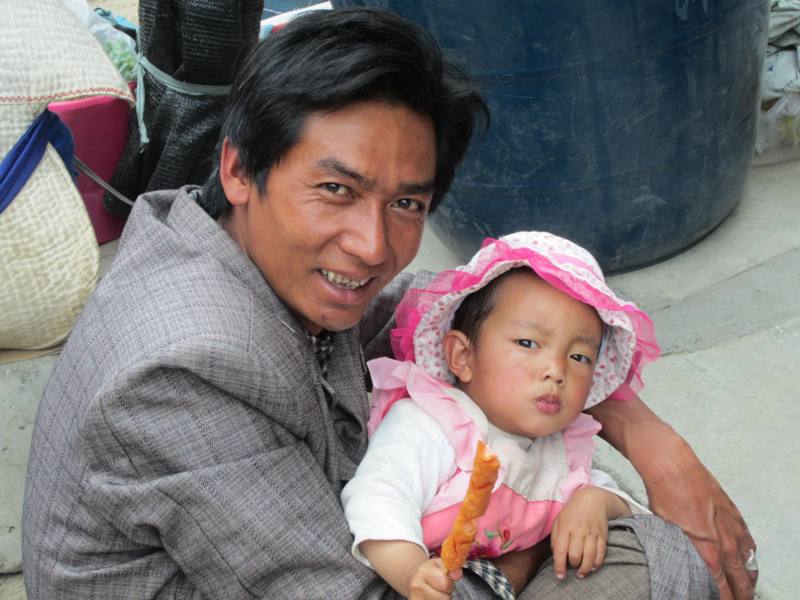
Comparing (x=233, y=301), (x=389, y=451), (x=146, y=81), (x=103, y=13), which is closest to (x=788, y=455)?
(x=389, y=451)

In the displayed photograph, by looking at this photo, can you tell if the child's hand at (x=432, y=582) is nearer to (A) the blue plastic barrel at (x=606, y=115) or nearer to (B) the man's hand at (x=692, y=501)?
(B) the man's hand at (x=692, y=501)

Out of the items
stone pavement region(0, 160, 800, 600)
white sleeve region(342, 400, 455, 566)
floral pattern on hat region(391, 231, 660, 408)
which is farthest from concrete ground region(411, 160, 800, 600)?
white sleeve region(342, 400, 455, 566)

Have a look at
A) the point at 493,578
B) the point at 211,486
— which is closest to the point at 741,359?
the point at 493,578

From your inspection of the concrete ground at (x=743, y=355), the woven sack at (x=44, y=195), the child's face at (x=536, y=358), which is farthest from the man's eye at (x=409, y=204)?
the concrete ground at (x=743, y=355)

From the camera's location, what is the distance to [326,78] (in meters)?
1.62

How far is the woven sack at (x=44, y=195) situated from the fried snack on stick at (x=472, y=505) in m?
1.49

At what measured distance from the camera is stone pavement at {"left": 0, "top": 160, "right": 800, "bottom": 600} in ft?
8.61

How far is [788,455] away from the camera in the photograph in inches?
108

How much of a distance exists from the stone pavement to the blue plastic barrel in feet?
0.60

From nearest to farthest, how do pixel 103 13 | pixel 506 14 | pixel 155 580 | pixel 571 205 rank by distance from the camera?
pixel 155 580 → pixel 506 14 → pixel 571 205 → pixel 103 13

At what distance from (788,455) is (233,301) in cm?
180

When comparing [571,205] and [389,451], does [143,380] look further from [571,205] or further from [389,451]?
[571,205]

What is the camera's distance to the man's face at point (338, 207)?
1.64 m

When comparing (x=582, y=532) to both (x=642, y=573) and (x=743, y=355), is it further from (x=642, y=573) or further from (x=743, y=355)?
(x=743, y=355)
